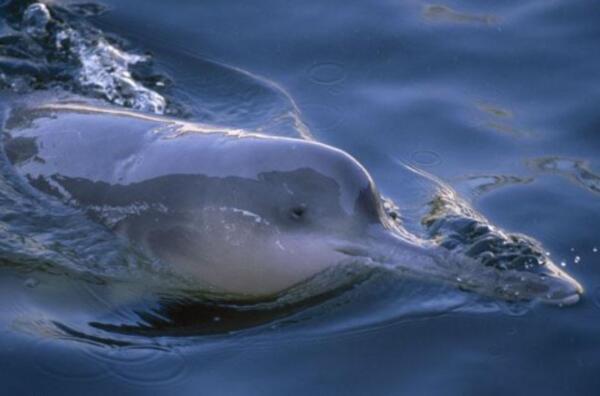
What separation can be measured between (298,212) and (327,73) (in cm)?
338

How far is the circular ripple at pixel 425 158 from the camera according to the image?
7867mm

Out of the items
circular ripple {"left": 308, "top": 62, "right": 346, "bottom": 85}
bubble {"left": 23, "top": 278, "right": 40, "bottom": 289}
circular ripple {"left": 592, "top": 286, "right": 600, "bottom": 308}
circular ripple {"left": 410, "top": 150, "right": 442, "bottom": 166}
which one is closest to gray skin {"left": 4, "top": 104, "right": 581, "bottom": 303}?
circular ripple {"left": 592, "top": 286, "right": 600, "bottom": 308}

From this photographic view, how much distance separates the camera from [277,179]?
6.01m

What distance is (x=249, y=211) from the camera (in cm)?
605

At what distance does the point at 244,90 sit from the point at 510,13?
2.65 metres

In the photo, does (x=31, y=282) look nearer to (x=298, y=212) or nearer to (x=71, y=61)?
(x=298, y=212)

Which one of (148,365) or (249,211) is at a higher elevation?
(249,211)

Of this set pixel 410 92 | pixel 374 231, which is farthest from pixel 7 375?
pixel 410 92

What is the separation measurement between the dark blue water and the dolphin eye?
510 mm

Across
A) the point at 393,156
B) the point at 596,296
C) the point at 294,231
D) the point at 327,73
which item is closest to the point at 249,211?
the point at 294,231

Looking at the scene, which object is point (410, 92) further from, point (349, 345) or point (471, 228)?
point (349, 345)

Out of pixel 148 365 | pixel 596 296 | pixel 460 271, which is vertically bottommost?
pixel 148 365

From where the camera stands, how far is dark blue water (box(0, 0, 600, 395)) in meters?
5.45

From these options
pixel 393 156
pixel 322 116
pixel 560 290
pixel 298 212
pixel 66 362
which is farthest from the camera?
pixel 322 116
